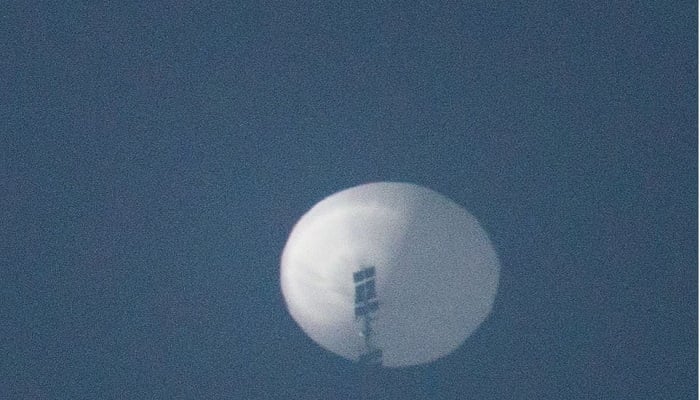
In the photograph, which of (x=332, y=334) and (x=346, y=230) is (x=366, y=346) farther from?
(x=346, y=230)

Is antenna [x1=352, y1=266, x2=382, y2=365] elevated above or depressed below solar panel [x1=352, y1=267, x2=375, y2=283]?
below

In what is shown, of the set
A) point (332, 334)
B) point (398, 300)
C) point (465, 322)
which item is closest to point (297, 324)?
point (332, 334)

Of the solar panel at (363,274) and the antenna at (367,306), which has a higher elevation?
the solar panel at (363,274)

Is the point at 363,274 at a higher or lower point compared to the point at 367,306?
higher
